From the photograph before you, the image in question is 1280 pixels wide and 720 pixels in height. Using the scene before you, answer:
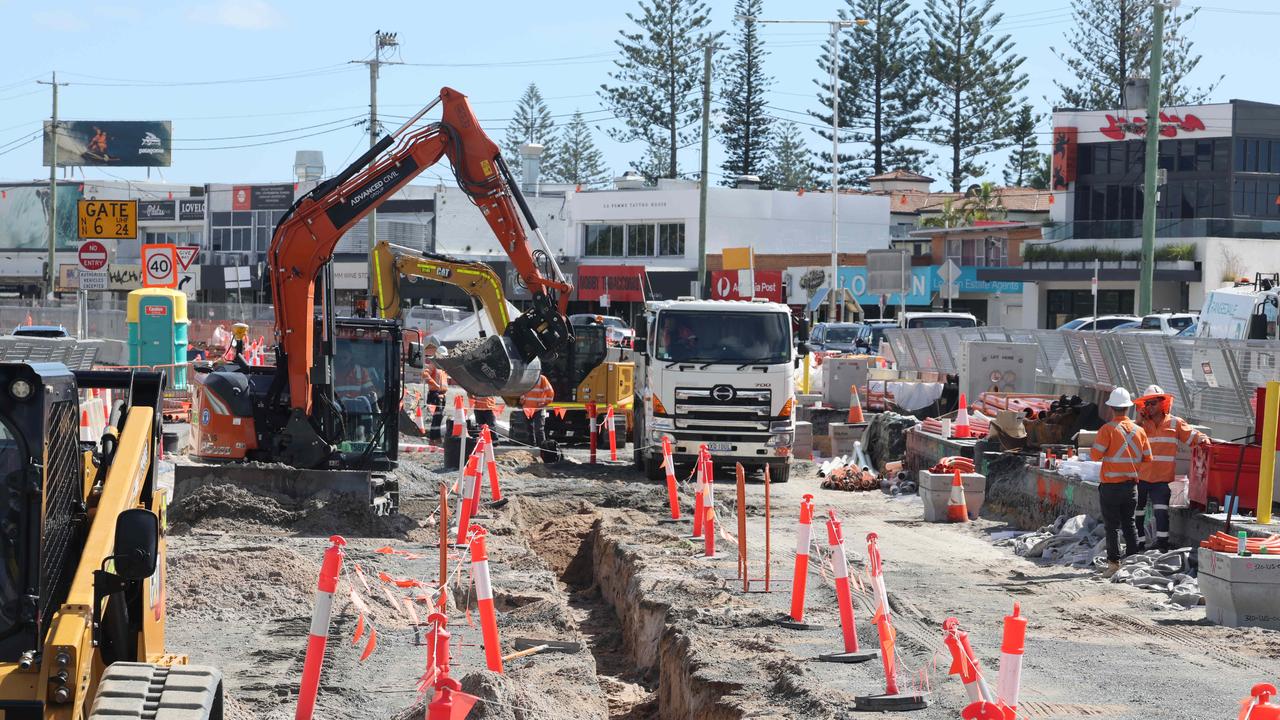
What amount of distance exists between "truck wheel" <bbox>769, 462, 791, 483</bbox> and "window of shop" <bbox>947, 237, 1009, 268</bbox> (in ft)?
140

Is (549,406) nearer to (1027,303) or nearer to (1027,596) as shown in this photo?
(1027,596)

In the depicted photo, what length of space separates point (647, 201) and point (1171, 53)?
27.1 meters

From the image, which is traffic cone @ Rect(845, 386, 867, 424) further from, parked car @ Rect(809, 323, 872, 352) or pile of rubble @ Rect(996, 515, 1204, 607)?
parked car @ Rect(809, 323, 872, 352)

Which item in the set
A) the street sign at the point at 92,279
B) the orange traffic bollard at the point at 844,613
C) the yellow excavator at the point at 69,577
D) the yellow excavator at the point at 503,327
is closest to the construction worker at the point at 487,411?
the yellow excavator at the point at 503,327

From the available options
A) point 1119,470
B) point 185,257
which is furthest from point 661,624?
point 185,257

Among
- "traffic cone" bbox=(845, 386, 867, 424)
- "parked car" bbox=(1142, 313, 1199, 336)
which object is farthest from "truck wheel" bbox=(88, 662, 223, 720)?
"parked car" bbox=(1142, 313, 1199, 336)

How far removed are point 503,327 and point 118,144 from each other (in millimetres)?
86994

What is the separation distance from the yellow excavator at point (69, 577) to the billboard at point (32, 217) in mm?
97771

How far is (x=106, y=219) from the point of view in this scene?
25.9m

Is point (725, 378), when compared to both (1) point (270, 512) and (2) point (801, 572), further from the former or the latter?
(2) point (801, 572)

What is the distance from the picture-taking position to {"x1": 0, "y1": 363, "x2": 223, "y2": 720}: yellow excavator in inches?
201

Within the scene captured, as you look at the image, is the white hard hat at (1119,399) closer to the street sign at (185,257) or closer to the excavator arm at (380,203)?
the excavator arm at (380,203)

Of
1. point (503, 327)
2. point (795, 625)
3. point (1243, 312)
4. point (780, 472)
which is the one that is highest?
point (1243, 312)

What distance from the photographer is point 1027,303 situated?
61844 millimetres
